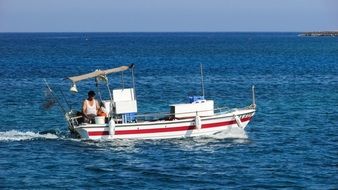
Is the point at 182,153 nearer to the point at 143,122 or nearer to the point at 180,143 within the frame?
the point at 180,143

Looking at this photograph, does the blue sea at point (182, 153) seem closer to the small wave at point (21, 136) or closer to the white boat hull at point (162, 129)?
the small wave at point (21, 136)

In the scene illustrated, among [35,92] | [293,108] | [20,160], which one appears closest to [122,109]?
[20,160]

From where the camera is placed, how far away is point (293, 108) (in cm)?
4634

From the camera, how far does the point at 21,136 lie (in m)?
34.4

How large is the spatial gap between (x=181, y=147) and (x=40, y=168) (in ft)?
21.7

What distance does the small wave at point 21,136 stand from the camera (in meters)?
33.8

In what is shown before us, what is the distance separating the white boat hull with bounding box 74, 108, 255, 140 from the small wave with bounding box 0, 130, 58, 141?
96.8 inches

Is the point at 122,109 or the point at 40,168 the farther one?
the point at 122,109

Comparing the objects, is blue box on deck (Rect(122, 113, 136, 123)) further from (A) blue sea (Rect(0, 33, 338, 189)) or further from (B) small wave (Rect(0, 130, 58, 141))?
(B) small wave (Rect(0, 130, 58, 141))

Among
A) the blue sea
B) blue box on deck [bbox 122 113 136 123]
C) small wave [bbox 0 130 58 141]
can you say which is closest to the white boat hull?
the blue sea

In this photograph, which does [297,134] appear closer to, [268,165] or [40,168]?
[268,165]

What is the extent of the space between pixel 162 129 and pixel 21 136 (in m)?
6.76

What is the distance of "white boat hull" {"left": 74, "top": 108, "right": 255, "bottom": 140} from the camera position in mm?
32469

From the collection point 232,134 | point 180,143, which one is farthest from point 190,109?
point 232,134
